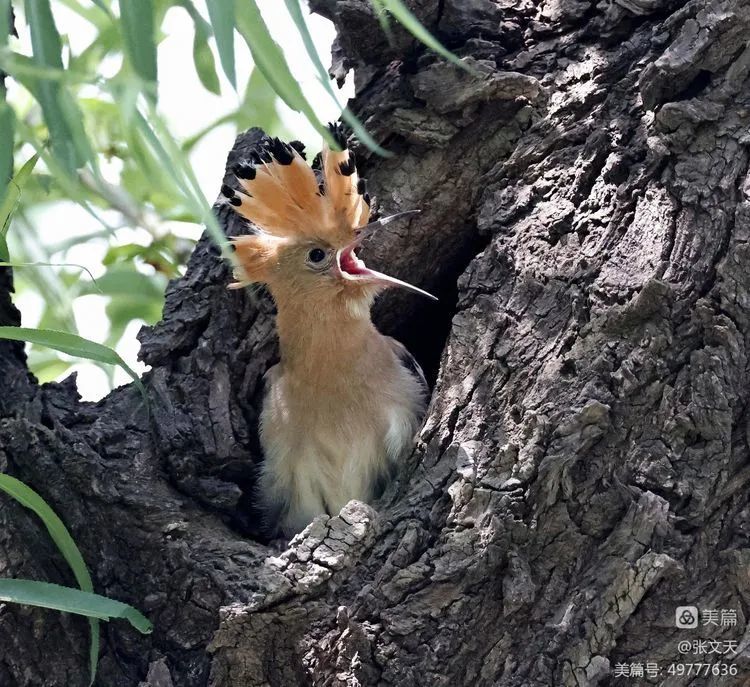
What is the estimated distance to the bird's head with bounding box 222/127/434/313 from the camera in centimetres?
390

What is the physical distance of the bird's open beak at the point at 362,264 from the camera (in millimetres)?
3777

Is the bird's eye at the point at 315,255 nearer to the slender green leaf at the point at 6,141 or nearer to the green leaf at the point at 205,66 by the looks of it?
the green leaf at the point at 205,66

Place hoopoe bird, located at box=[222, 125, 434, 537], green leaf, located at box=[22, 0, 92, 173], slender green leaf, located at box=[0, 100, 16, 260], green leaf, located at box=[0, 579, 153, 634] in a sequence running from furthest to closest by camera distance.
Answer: hoopoe bird, located at box=[222, 125, 434, 537] → green leaf, located at box=[0, 579, 153, 634] → slender green leaf, located at box=[0, 100, 16, 260] → green leaf, located at box=[22, 0, 92, 173]

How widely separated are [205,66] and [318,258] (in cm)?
146

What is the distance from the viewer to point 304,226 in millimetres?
4199

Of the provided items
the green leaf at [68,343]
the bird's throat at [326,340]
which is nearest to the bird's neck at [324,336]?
the bird's throat at [326,340]

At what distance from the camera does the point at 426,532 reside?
3.00 meters

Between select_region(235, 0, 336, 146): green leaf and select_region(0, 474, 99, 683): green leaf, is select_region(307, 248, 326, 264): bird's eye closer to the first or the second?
select_region(0, 474, 99, 683): green leaf

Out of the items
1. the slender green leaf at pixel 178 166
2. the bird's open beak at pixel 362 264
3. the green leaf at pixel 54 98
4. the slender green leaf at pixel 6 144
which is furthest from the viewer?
the bird's open beak at pixel 362 264

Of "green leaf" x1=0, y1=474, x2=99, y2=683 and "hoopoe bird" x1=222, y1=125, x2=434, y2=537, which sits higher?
"hoopoe bird" x1=222, y1=125, x2=434, y2=537

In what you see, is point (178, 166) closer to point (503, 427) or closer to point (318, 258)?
point (503, 427)

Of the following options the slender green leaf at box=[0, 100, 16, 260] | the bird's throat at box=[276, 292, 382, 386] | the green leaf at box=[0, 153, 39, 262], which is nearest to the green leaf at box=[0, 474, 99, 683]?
the green leaf at box=[0, 153, 39, 262]

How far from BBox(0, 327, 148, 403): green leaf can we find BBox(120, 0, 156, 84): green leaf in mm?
1010

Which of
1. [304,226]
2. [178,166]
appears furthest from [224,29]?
[304,226]
